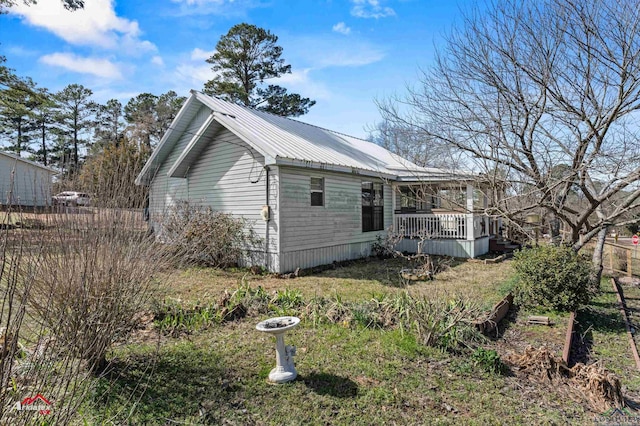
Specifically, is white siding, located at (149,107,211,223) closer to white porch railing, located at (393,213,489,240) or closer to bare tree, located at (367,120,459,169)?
bare tree, located at (367,120,459,169)

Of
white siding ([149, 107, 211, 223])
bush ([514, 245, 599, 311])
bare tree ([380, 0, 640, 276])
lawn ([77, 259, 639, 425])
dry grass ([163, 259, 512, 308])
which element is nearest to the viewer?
lawn ([77, 259, 639, 425])

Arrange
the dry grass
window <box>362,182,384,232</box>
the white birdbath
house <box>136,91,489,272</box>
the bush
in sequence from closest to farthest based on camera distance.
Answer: the white birdbath < the bush < the dry grass < house <box>136,91,489,272</box> < window <box>362,182,384,232</box>

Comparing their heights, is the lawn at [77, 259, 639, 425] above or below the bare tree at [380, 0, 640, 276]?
below

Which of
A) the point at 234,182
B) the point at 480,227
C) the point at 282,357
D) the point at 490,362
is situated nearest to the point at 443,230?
the point at 480,227

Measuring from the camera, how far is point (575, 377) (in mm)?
3953

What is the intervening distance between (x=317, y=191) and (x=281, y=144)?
1.91m

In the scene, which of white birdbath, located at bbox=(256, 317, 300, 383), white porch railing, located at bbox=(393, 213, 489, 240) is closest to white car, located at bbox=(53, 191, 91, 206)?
white birdbath, located at bbox=(256, 317, 300, 383)

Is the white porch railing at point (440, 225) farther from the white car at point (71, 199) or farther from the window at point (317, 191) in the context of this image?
the white car at point (71, 199)

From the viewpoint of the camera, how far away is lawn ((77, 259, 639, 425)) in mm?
3312

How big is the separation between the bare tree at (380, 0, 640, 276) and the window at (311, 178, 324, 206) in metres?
5.09

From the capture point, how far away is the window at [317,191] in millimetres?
11414

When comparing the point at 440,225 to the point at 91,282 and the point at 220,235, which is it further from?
the point at 91,282

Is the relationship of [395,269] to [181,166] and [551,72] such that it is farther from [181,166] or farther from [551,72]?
[181,166]

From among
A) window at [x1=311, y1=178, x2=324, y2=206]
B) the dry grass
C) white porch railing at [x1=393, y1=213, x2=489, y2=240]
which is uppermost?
window at [x1=311, y1=178, x2=324, y2=206]
